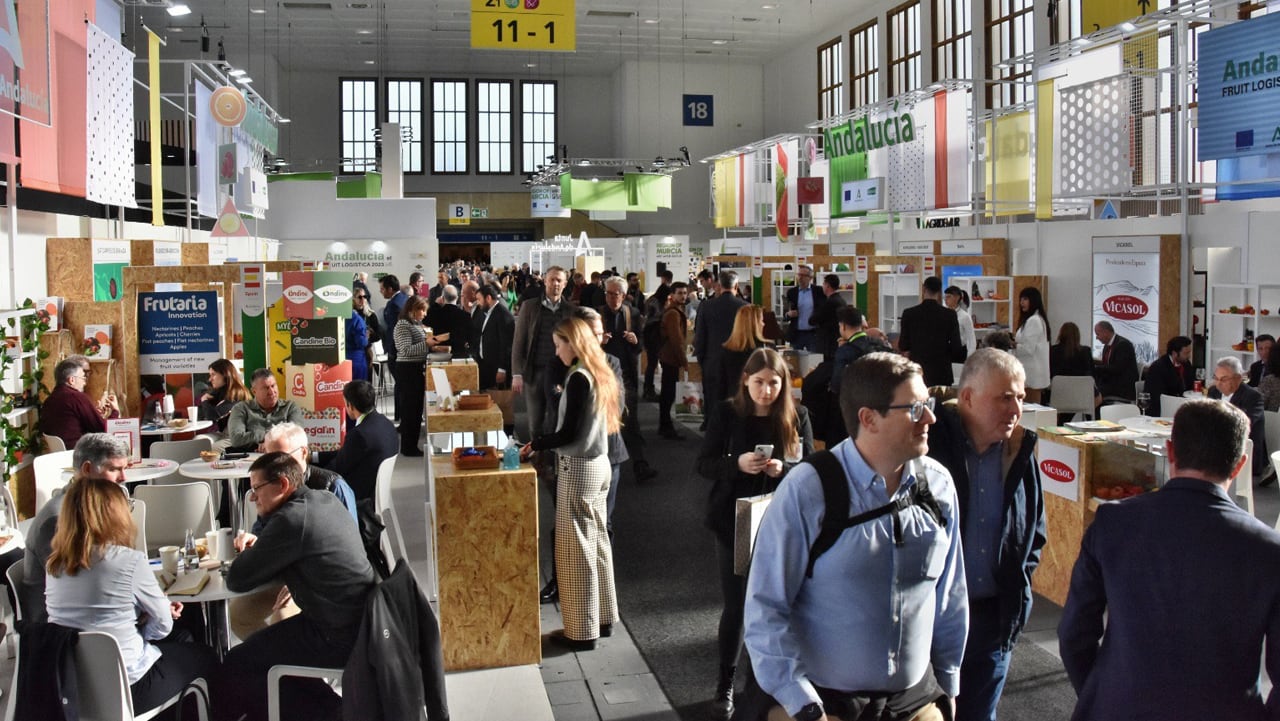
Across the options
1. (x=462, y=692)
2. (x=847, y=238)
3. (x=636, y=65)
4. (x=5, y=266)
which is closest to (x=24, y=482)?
(x=5, y=266)

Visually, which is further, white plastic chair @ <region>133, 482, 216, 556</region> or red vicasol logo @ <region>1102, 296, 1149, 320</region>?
red vicasol logo @ <region>1102, 296, 1149, 320</region>

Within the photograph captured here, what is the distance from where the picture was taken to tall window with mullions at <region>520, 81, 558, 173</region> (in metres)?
34.6

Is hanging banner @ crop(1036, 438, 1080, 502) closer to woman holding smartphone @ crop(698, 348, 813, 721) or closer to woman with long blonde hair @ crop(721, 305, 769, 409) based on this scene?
woman with long blonde hair @ crop(721, 305, 769, 409)

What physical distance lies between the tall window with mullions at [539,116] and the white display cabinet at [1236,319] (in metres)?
25.9

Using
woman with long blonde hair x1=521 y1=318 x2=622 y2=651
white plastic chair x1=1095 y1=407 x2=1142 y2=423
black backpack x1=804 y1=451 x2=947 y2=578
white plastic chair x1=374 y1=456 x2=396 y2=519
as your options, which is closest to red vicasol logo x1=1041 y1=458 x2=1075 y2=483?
white plastic chair x1=1095 y1=407 x2=1142 y2=423

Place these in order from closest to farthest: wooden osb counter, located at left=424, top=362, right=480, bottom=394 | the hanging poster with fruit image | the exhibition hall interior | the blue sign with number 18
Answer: the exhibition hall interior
wooden osb counter, located at left=424, top=362, right=480, bottom=394
the hanging poster with fruit image
the blue sign with number 18

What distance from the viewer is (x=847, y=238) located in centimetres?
2222

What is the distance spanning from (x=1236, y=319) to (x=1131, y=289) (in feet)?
4.04

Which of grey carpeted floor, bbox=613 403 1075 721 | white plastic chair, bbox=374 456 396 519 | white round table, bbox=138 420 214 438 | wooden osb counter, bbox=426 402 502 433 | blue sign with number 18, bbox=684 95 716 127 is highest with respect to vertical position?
blue sign with number 18, bbox=684 95 716 127

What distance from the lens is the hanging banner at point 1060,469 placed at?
18.9ft

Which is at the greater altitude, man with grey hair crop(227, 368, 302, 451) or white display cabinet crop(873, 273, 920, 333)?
white display cabinet crop(873, 273, 920, 333)

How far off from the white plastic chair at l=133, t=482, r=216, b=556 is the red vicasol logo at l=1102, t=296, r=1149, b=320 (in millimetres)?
9499

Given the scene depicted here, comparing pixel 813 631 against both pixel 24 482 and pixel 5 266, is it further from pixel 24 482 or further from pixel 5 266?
pixel 5 266

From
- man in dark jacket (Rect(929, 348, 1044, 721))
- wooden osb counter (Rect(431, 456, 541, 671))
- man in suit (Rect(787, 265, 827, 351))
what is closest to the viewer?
man in dark jacket (Rect(929, 348, 1044, 721))
